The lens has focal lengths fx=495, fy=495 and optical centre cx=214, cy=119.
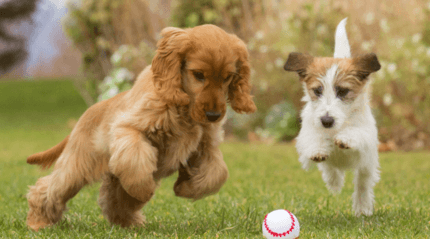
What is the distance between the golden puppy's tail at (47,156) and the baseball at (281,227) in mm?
2024

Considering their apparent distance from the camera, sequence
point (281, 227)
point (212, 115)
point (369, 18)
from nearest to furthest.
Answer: point (212, 115)
point (281, 227)
point (369, 18)

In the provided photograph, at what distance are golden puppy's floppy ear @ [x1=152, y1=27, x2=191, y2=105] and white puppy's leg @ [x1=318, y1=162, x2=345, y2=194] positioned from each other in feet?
6.02

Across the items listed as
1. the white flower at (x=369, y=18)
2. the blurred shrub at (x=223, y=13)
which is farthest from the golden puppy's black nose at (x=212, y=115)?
the blurred shrub at (x=223, y=13)

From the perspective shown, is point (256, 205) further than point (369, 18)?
No

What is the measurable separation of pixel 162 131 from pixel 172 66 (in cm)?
48

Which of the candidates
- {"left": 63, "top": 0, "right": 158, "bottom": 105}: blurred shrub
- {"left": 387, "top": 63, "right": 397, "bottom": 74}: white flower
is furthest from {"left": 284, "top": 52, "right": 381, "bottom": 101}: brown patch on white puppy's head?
{"left": 63, "top": 0, "right": 158, "bottom": 105}: blurred shrub

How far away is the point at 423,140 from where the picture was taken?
420 inches

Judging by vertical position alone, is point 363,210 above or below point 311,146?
below

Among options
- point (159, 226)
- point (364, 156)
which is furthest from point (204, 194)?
point (364, 156)

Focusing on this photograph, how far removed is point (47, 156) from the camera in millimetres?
4473

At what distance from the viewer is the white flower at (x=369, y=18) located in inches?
413

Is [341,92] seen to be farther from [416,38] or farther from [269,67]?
[269,67]

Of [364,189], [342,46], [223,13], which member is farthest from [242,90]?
[223,13]

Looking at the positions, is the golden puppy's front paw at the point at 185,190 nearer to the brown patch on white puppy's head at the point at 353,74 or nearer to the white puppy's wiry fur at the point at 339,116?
Result: the white puppy's wiry fur at the point at 339,116
